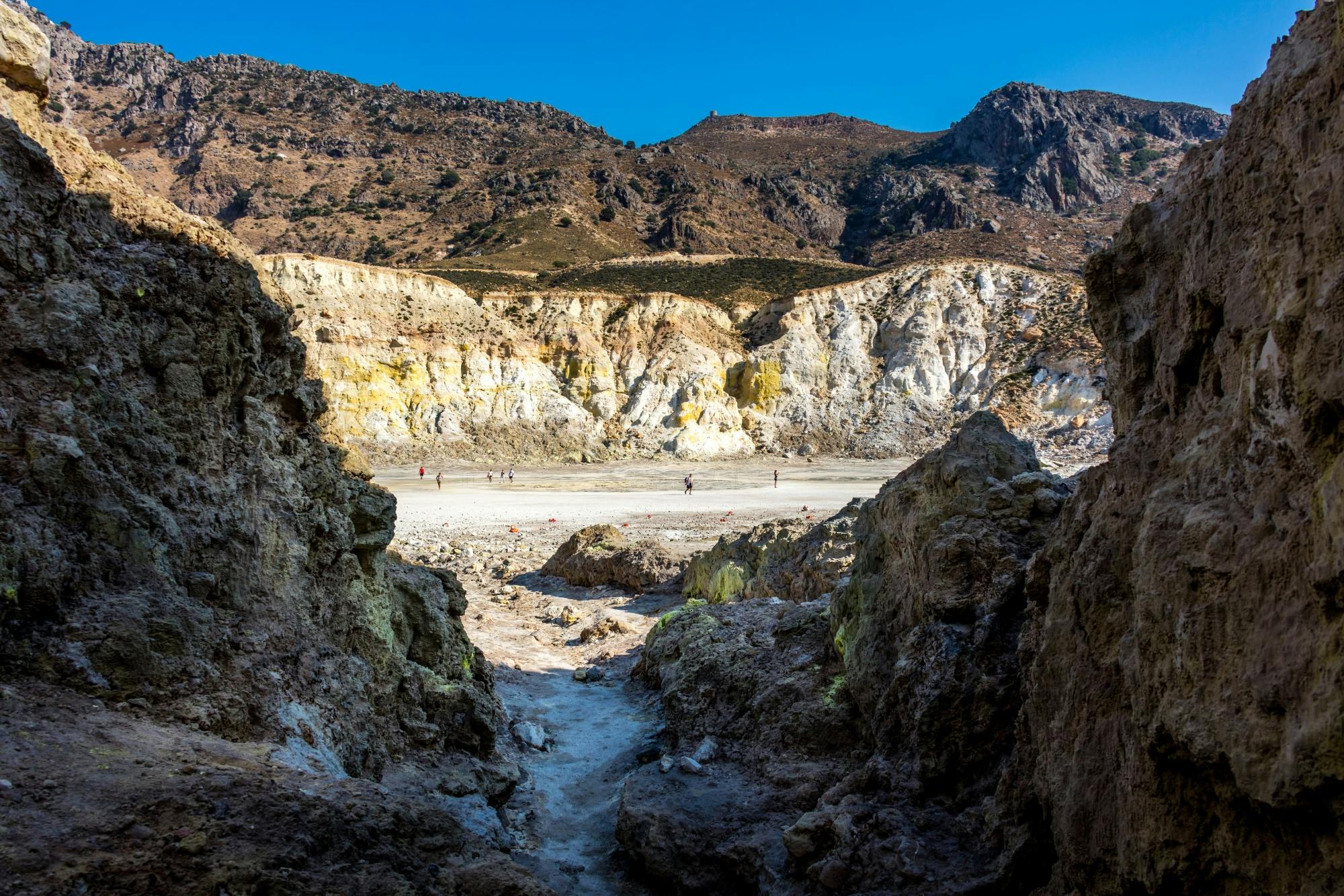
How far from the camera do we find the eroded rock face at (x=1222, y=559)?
Answer: 263 cm

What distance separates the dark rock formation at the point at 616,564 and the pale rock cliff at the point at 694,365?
29.0m

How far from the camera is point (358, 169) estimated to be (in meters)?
106

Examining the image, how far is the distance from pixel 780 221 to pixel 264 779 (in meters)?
112

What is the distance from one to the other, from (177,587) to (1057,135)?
13666 centimetres

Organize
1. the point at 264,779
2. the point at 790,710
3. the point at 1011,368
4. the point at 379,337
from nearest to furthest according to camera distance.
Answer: the point at 264,779
the point at 790,710
the point at 379,337
the point at 1011,368

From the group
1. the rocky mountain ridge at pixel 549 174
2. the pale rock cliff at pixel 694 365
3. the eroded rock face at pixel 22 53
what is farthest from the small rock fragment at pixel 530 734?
the rocky mountain ridge at pixel 549 174

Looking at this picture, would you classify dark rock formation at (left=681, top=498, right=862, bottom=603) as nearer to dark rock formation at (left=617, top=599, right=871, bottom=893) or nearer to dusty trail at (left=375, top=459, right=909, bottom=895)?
dusty trail at (left=375, top=459, right=909, bottom=895)

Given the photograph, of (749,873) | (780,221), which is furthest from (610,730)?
(780,221)

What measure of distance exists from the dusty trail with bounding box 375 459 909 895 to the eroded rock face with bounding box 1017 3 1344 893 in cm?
338

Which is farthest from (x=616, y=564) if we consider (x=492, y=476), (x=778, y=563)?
(x=492, y=476)

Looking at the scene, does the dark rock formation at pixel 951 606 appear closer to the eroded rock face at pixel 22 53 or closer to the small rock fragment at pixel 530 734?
the small rock fragment at pixel 530 734

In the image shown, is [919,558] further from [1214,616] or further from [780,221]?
[780,221]

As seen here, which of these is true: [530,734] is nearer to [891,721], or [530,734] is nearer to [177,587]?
[891,721]

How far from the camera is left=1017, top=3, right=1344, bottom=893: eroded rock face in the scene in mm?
2631
